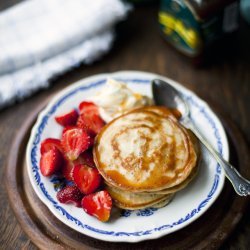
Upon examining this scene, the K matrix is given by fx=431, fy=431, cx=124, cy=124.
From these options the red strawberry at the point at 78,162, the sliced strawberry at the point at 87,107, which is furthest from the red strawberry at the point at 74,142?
the sliced strawberry at the point at 87,107

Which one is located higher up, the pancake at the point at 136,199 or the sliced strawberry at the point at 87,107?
the sliced strawberry at the point at 87,107

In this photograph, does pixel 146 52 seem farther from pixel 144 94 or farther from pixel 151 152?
pixel 151 152

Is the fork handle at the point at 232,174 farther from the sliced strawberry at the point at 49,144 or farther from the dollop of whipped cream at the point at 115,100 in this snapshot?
the sliced strawberry at the point at 49,144

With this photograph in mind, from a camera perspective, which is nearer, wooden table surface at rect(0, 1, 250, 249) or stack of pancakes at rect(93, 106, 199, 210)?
stack of pancakes at rect(93, 106, 199, 210)

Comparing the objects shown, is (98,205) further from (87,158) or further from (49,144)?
(49,144)

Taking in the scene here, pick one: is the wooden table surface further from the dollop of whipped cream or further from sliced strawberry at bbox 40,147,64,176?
the dollop of whipped cream

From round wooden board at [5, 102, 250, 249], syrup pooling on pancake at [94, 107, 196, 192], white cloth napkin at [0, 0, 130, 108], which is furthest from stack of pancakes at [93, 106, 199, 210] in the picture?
white cloth napkin at [0, 0, 130, 108]
